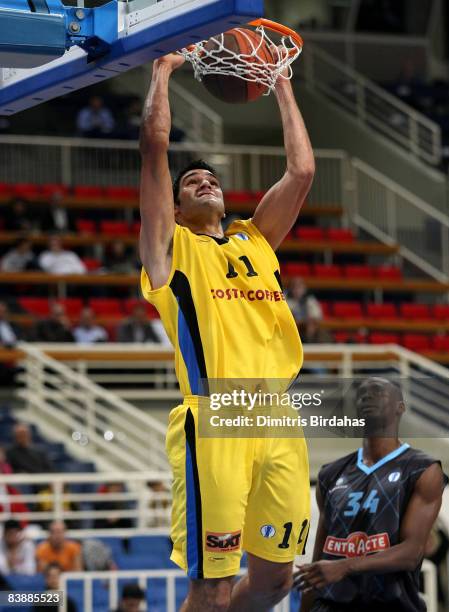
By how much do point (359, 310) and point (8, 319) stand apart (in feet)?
16.5

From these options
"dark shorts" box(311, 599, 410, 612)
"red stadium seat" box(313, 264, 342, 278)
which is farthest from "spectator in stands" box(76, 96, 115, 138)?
"dark shorts" box(311, 599, 410, 612)

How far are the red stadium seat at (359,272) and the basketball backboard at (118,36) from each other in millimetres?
13073

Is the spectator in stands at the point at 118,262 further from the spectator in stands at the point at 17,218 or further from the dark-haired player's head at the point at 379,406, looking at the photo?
the dark-haired player's head at the point at 379,406

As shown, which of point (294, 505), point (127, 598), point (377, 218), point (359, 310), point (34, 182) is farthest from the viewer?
point (377, 218)

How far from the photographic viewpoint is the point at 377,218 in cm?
2055

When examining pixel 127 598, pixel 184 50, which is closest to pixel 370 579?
pixel 184 50

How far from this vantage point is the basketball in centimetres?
593

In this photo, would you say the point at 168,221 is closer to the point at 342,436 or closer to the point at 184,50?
the point at 184,50

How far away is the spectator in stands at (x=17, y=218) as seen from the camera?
17453 mm

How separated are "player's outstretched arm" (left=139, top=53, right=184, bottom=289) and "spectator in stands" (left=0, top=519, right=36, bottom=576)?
5.33 metres

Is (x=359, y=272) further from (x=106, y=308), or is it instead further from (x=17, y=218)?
(x=17, y=218)

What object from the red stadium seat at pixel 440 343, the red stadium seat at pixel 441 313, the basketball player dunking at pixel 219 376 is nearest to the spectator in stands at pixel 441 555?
the basketball player dunking at pixel 219 376

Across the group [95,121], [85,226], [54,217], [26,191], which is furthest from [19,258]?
[95,121]

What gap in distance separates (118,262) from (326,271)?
10.3 feet
